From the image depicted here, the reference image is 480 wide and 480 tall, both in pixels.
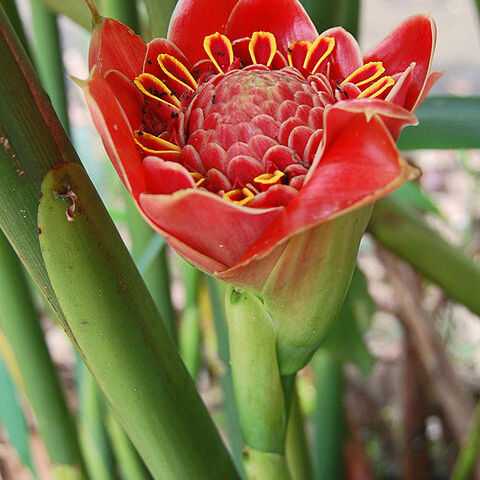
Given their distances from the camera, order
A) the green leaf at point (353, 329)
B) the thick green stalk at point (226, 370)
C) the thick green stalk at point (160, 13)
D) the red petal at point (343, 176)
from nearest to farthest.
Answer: the red petal at point (343, 176), the thick green stalk at point (160, 13), the thick green stalk at point (226, 370), the green leaf at point (353, 329)

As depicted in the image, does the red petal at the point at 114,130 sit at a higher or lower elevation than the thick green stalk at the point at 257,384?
higher

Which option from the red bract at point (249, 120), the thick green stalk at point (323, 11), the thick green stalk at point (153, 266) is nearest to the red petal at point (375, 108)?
the red bract at point (249, 120)

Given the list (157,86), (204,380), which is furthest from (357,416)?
(157,86)

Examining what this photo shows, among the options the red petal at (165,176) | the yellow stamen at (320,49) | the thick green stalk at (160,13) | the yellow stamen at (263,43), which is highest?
the thick green stalk at (160,13)

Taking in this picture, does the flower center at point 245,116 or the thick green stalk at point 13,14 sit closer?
the flower center at point 245,116

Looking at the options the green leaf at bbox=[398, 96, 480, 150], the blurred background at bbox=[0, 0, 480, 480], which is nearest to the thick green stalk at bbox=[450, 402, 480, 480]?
the blurred background at bbox=[0, 0, 480, 480]

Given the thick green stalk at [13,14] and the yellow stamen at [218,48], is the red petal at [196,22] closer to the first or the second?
the yellow stamen at [218,48]

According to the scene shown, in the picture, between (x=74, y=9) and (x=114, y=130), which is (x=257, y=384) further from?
(x=74, y=9)

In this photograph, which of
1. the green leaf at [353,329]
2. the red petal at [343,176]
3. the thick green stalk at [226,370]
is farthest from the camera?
the green leaf at [353,329]

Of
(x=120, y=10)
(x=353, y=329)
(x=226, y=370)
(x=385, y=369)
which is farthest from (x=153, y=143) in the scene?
(x=385, y=369)
